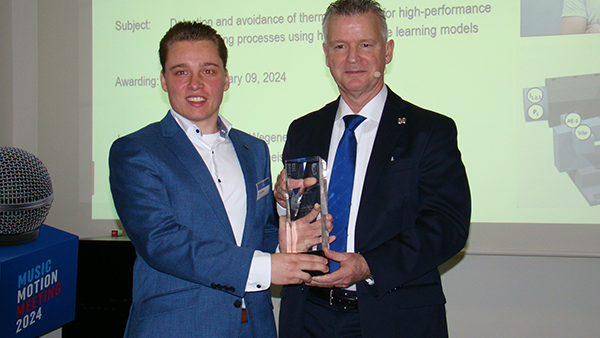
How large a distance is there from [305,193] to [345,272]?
32 centimetres

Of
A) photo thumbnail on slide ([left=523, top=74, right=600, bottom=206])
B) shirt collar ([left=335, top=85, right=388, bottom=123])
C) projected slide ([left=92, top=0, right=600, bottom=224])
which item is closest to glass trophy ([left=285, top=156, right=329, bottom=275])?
shirt collar ([left=335, top=85, right=388, bottom=123])

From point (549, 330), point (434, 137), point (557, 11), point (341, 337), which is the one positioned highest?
point (557, 11)

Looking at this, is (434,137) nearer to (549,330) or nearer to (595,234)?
(595,234)

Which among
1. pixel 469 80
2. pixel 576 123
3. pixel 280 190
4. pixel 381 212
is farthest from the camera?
pixel 469 80

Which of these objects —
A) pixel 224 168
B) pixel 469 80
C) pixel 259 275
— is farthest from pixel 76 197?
pixel 469 80

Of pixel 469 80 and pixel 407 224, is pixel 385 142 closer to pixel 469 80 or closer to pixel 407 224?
pixel 407 224

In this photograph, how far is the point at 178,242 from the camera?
→ 1.57 metres

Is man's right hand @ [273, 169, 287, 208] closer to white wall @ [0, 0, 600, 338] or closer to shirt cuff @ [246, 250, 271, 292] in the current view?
shirt cuff @ [246, 250, 271, 292]

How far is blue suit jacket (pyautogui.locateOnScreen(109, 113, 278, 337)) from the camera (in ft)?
5.12

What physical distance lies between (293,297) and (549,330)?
8.04 feet

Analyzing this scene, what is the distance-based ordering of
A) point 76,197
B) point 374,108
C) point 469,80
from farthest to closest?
point 76,197
point 469,80
point 374,108

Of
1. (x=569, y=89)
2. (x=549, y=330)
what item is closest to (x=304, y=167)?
(x=569, y=89)

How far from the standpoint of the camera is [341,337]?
1.74 metres

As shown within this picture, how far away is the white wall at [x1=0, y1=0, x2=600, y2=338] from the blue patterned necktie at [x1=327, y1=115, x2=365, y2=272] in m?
1.92
